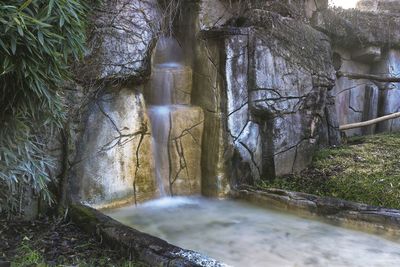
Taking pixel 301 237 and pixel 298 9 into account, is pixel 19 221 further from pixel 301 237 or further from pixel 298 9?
pixel 298 9

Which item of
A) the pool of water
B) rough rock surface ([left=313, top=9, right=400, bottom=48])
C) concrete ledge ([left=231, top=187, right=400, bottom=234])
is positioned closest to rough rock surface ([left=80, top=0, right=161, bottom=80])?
the pool of water

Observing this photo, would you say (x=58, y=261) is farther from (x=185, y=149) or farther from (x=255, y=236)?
(x=185, y=149)

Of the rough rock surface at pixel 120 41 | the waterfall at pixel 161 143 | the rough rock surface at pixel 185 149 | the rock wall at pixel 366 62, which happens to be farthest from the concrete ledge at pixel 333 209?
the rock wall at pixel 366 62

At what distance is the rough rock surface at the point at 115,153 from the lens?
418cm

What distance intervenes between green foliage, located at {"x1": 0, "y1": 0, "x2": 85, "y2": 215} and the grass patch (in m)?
3.02

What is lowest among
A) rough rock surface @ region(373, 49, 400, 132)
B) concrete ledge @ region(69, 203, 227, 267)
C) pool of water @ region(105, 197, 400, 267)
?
pool of water @ region(105, 197, 400, 267)

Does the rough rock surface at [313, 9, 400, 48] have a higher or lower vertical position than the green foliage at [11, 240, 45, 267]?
higher

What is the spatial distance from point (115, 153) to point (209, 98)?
4.68 feet

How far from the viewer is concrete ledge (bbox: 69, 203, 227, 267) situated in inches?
102

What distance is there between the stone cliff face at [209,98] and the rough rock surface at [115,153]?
0.01m

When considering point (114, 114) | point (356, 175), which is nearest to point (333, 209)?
point (356, 175)

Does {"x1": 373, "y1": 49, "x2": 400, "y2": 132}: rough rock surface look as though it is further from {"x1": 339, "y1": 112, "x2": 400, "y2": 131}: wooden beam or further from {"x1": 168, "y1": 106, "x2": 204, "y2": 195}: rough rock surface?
{"x1": 168, "y1": 106, "x2": 204, "y2": 195}: rough rock surface

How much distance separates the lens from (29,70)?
2477 mm

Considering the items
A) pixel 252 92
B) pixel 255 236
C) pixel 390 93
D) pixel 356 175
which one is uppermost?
pixel 390 93
